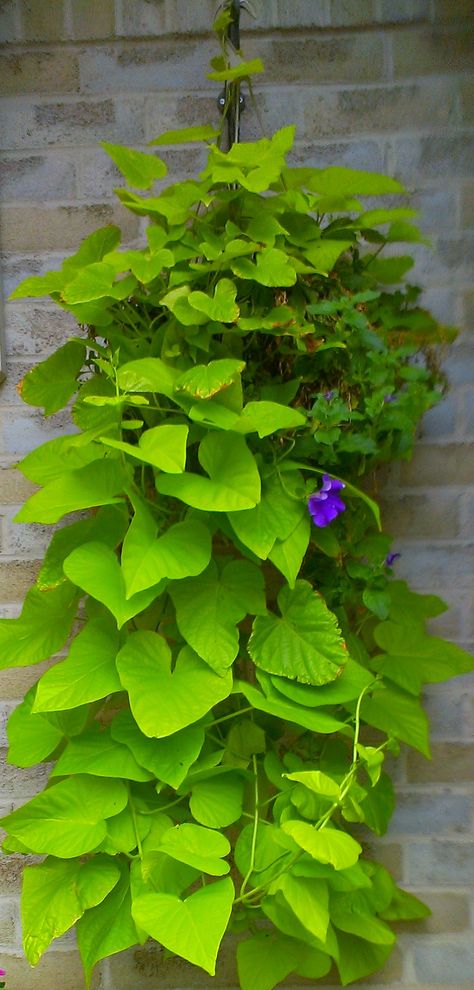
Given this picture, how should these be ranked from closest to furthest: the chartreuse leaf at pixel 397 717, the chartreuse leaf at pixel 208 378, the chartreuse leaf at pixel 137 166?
the chartreuse leaf at pixel 208 378 → the chartreuse leaf at pixel 137 166 → the chartreuse leaf at pixel 397 717

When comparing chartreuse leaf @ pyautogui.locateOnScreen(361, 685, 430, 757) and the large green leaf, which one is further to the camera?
chartreuse leaf @ pyautogui.locateOnScreen(361, 685, 430, 757)

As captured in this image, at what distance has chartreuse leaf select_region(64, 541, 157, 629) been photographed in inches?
35.7

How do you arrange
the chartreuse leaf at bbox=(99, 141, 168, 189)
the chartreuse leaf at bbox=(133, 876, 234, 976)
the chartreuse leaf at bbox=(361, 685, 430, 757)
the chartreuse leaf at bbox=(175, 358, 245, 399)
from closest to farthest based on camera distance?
the chartreuse leaf at bbox=(133, 876, 234, 976), the chartreuse leaf at bbox=(175, 358, 245, 399), the chartreuse leaf at bbox=(99, 141, 168, 189), the chartreuse leaf at bbox=(361, 685, 430, 757)

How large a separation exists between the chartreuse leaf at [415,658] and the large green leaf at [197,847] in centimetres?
37

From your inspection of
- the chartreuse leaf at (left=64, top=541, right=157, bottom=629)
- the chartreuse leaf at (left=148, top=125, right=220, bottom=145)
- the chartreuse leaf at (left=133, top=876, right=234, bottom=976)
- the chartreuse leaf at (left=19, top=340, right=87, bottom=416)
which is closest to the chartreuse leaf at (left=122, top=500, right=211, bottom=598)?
the chartreuse leaf at (left=64, top=541, right=157, bottom=629)

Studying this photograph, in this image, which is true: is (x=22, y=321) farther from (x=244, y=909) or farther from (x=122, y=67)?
(x=244, y=909)

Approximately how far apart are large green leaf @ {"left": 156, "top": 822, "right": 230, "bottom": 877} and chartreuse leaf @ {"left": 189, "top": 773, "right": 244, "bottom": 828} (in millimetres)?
22

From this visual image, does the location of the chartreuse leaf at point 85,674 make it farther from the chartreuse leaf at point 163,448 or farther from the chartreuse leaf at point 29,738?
the chartreuse leaf at point 163,448

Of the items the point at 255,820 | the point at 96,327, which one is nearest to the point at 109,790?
the point at 255,820

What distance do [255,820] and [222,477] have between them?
464mm

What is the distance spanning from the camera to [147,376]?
0.95 metres

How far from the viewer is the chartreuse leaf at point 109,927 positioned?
0.97 meters

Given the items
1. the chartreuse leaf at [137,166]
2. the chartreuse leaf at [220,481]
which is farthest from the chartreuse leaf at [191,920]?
the chartreuse leaf at [137,166]

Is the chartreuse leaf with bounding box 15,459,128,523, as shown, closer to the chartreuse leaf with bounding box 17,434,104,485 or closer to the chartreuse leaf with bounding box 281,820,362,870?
the chartreuse leaf with bounding box 17,434,104,485
